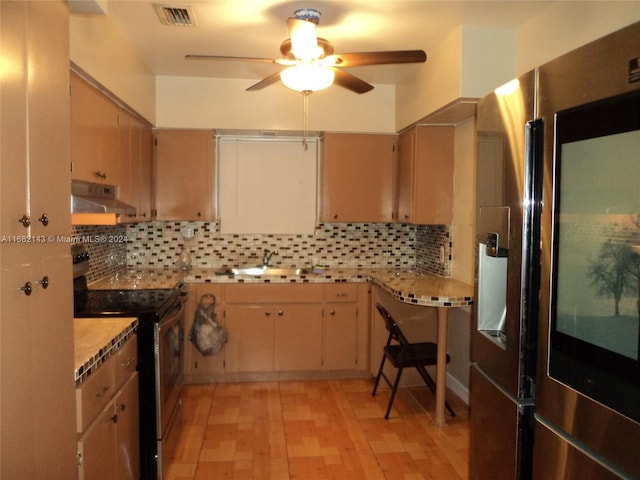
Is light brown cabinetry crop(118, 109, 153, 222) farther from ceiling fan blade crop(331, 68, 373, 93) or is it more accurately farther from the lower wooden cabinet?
ceiling fan blade crop(331, 68, 373, 93)

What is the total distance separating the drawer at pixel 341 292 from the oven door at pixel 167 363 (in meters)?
1.26

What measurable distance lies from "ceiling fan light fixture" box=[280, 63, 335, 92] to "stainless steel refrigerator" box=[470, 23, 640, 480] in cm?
96

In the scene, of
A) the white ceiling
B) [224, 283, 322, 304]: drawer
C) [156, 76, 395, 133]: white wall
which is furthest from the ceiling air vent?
[224, 283, 322, 304]: drawer

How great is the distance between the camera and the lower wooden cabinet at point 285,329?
3859mm

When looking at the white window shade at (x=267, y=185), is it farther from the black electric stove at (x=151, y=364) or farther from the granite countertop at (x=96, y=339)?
the granite countertop at (x=96, y=339)

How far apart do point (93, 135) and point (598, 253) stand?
248cm

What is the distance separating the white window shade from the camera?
4.40 meters

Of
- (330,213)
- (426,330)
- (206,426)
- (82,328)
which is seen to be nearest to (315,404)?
(206,426)

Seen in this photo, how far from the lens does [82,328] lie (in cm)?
214

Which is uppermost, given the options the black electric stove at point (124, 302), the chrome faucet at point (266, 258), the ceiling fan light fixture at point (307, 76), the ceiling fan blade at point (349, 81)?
the ceiling fan blade at point (349, 81)

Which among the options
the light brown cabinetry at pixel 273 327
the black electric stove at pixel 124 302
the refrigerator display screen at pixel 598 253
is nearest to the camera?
the refrigerator display screen at pixel 598 253

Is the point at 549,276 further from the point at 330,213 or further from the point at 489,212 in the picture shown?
the point at 330,213

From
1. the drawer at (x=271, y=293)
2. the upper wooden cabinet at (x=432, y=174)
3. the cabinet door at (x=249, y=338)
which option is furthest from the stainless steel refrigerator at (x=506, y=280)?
the cabinet door at (x=249, y=338)

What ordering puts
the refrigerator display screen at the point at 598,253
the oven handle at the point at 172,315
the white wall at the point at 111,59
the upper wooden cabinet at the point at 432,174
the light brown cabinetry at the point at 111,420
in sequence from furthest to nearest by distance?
the upper wooden cabinet at the point at 432,174
the oven handle at the point at 172,315
the white wall at the point at 111,59
the light brown cabinetry at the point at 111,420
the refrigerator display screen at the point at 598,253
